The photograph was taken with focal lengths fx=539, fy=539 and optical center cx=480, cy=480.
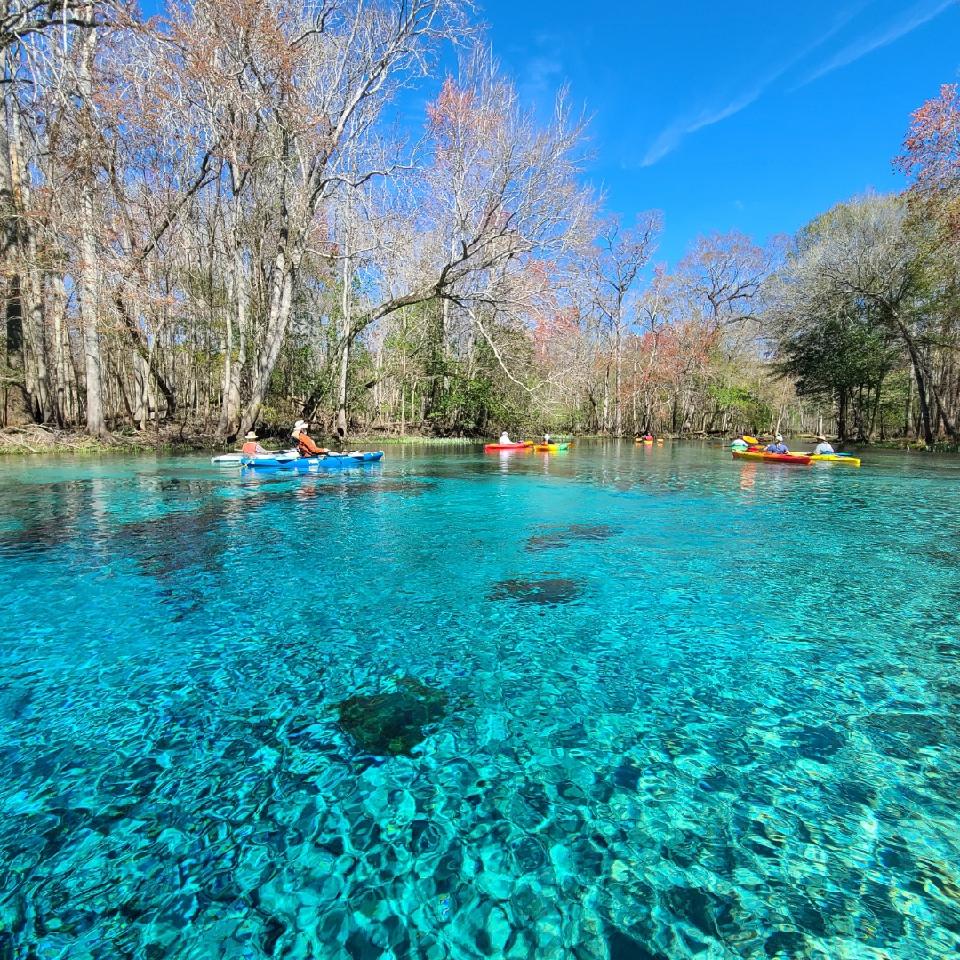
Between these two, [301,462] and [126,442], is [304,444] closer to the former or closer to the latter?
[301,462]

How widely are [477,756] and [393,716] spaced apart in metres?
0.57

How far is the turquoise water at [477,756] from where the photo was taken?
169 cm

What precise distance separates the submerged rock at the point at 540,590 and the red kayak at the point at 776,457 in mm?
15933

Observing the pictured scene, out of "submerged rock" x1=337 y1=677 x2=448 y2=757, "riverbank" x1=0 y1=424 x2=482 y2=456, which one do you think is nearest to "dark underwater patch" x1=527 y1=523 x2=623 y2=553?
"submerged rock" x1=337 y1=677 x2=448 y2=757

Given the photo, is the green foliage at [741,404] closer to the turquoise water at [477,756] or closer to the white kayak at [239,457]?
the white kayak at [239,457]

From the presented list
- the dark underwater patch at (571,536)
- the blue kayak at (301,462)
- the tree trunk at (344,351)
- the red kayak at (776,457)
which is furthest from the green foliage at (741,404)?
the dark underwater patch at (571,536)

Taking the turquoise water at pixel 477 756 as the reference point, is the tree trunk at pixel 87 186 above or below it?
above

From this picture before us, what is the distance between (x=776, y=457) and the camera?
1895cm

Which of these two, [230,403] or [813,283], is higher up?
[813,283]

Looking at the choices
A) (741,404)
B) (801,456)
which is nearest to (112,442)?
(801,456)

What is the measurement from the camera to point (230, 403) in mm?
19750

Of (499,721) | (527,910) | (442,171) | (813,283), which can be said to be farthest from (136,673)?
(813,283)

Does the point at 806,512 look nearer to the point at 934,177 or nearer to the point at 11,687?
the point at 11,687

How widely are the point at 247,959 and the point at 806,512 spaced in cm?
973
